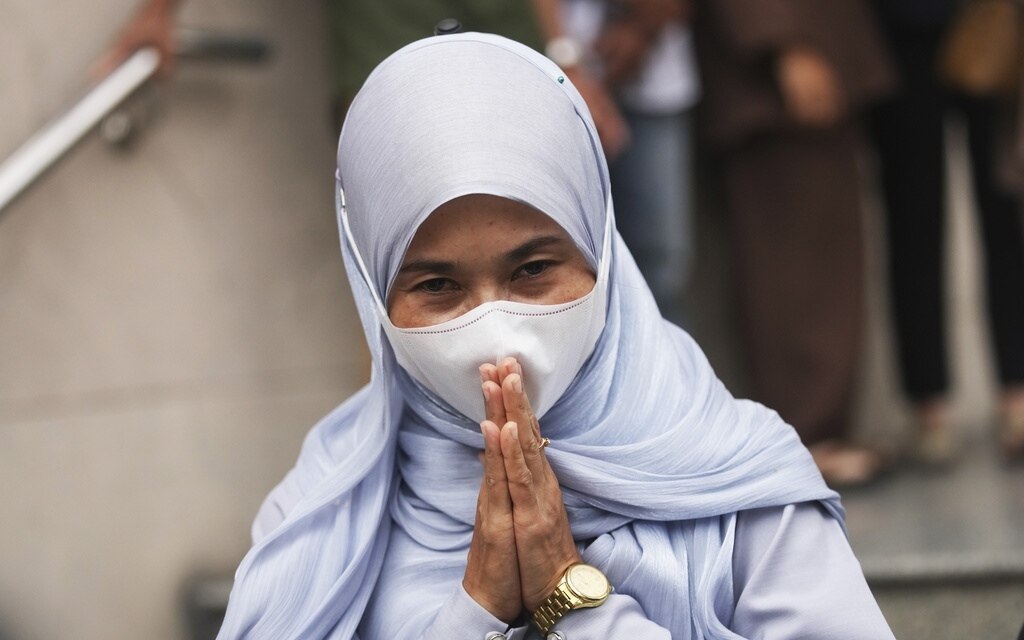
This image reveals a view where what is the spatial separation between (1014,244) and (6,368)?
2765mm

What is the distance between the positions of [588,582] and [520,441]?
196mm

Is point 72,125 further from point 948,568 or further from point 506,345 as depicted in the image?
point 948,568

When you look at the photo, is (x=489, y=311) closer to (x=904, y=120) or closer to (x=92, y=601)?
(x=92, y=601)

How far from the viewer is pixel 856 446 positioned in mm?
4109

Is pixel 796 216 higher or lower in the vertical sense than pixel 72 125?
lower

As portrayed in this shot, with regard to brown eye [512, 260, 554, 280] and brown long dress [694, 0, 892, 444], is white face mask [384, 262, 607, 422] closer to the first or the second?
brown eye [512, 260, 554, 280]

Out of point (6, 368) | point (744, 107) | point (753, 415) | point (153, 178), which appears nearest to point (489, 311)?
point (753, 415)

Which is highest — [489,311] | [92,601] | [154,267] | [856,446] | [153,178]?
[153,178]

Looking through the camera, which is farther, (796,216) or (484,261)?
(796,216)

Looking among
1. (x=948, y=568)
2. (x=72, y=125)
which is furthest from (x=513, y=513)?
(x=72, y=125)

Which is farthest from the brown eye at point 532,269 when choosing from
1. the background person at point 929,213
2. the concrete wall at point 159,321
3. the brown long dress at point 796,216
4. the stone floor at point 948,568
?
the background person at point 929,213

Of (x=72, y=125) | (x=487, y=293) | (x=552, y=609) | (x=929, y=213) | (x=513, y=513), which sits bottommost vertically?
(x=552, y=609)

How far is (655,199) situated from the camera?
3.67 m

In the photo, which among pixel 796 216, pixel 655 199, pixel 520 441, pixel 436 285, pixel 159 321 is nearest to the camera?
pixel 520 441
